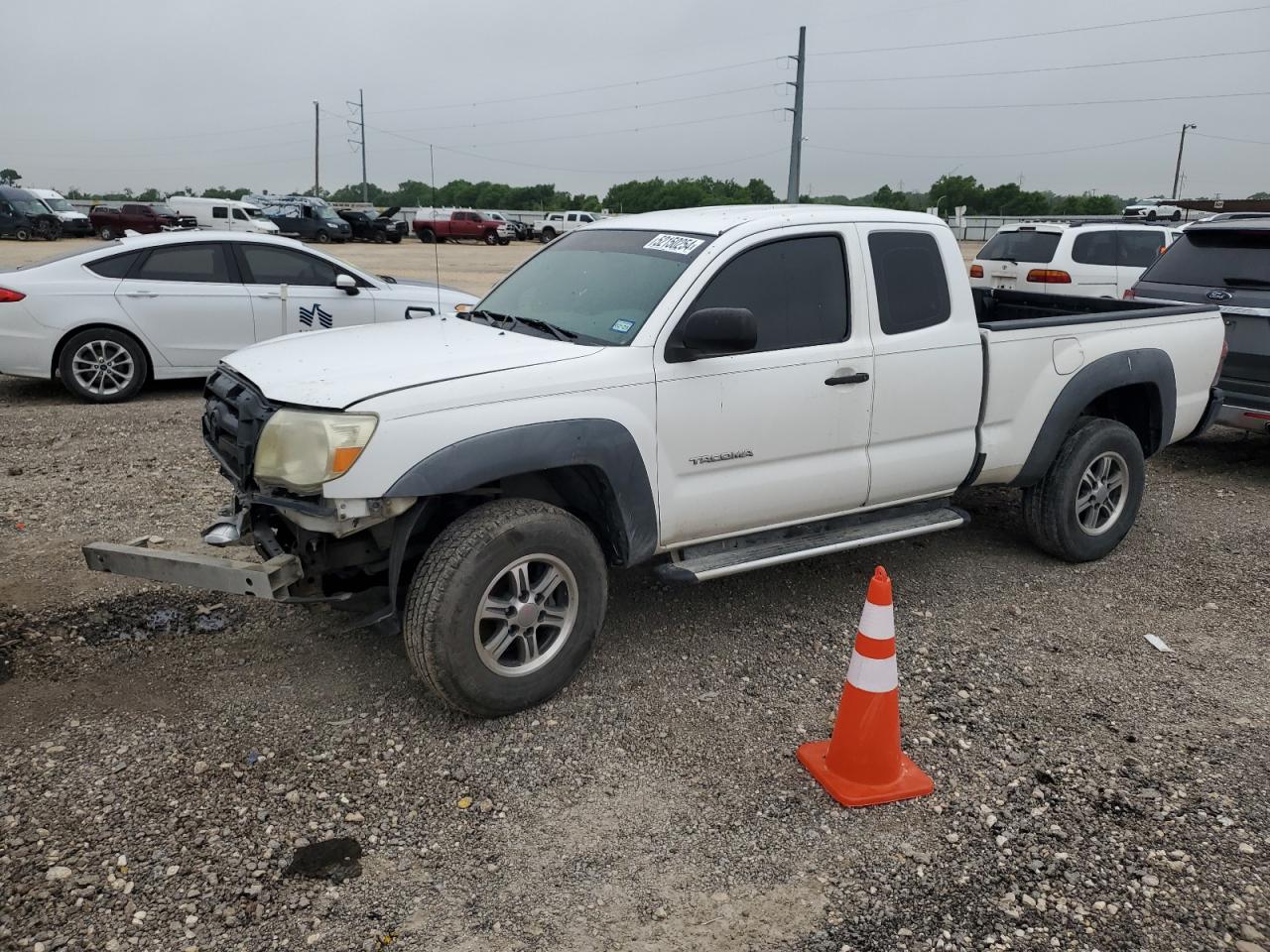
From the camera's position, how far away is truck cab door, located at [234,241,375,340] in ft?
30.2

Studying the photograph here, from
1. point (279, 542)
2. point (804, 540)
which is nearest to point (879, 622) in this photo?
point (804, 540)

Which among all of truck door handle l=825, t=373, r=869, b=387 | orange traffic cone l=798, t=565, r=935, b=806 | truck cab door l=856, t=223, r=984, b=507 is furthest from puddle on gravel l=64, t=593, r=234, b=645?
truck cab door l=856, t=223, r=984, b=507

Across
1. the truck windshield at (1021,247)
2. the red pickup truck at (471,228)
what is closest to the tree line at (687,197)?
the red pickup truck at (471,228)

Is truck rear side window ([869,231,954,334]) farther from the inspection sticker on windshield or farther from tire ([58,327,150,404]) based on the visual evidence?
tire ([58,327,150,404])

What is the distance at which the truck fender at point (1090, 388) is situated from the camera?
17.1ft

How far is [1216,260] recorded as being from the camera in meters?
7.69

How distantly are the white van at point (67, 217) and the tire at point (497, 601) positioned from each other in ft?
121

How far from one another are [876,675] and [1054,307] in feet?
12.3

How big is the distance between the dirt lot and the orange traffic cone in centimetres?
9

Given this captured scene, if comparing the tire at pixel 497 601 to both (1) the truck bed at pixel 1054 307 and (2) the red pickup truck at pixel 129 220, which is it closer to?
(1) the truck bed at pixel 1054 307

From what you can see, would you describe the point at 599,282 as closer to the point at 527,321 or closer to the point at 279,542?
the point at 527,321

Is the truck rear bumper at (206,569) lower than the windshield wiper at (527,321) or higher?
lower

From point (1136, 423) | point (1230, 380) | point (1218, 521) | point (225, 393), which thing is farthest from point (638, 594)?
point (1230, 380)

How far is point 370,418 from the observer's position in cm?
340
